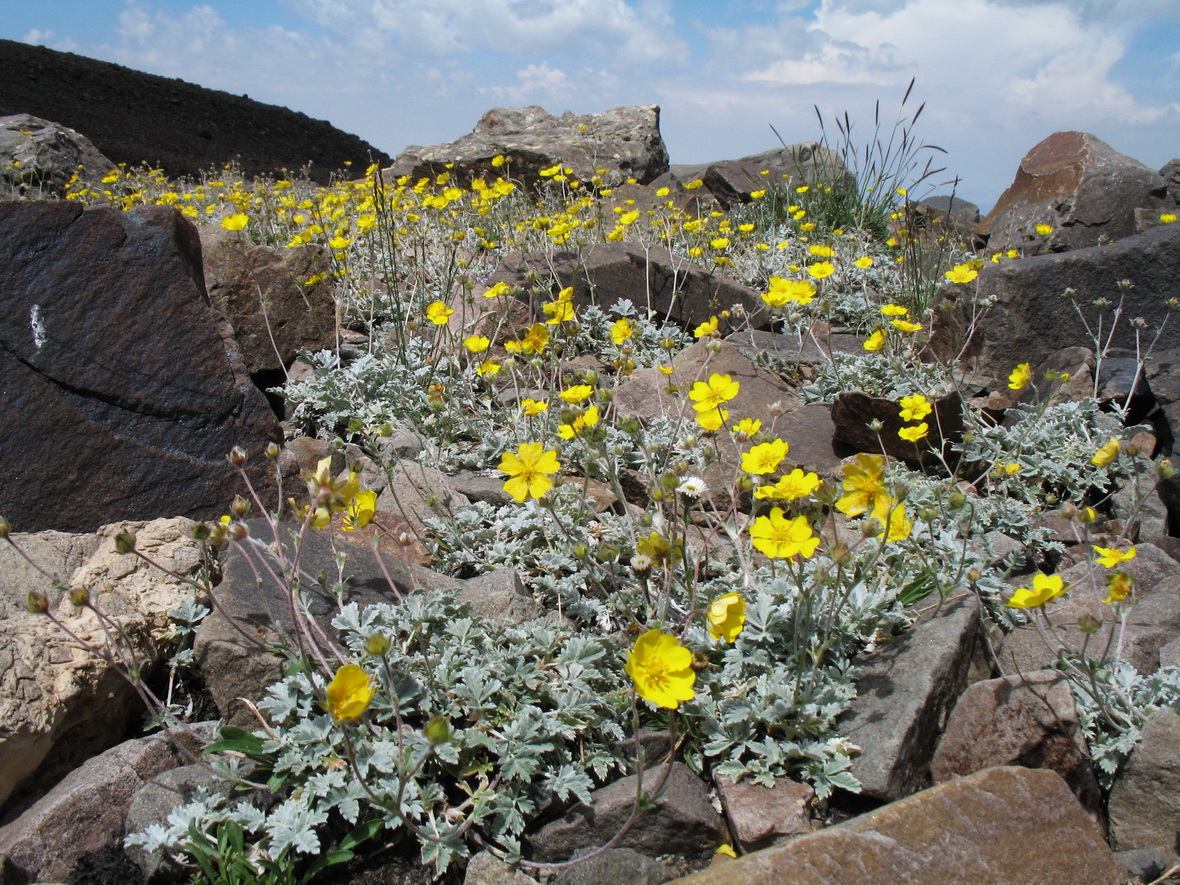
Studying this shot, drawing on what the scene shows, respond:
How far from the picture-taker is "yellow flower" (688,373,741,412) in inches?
108

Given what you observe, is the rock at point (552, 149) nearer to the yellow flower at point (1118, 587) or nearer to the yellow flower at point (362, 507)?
the yellow flower at point (362, 507)

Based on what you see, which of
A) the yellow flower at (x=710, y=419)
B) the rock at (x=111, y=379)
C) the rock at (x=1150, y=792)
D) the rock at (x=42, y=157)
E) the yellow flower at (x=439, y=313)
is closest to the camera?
the rock at (x=1150, y=792)

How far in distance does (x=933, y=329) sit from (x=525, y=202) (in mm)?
4568

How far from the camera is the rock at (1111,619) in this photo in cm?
245

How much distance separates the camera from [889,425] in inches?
156

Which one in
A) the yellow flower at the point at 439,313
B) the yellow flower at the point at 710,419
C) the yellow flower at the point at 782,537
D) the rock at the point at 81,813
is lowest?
the rock at the point at 81,813

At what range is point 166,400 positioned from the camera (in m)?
3.27

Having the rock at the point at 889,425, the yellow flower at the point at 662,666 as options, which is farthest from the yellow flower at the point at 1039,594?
the rock at the point at 889,425

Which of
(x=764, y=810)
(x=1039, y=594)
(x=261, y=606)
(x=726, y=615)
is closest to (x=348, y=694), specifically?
(x=726, y=615)

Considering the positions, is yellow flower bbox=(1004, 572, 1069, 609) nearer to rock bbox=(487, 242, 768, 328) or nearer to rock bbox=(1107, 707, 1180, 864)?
rock bbox=(1107, 707, 1180, 864)

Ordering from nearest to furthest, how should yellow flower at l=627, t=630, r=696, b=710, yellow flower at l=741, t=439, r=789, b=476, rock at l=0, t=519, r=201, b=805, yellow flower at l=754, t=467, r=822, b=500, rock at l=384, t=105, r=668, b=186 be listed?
yellow flower at l=627, t=630, r=696, b=710, rock at l=0, t=519, r=201, b=805, yellow flower at l=754, t=467, r=822, b=500, yellow flower at l=741, t=439, r=789, b=476, rock at l=384, t=105, r=668, b=186

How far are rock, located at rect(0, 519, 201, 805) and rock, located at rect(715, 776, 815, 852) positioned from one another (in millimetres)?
1696

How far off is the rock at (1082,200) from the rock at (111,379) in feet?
22.7

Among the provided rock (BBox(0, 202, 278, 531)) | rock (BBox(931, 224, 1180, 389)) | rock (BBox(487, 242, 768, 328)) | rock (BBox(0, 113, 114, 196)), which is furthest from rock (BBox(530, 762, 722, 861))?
rock (BBox(0, 113, 114, 196))
